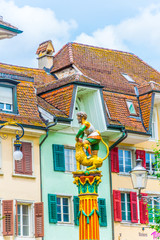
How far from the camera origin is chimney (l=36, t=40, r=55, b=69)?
50.8 meters

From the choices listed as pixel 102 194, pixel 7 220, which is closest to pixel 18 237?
pixel 7 220

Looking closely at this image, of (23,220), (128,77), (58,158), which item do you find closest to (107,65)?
(128,77)

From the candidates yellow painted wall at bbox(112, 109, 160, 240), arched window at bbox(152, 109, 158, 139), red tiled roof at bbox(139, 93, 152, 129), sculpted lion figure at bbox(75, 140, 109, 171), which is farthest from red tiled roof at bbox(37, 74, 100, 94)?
sculpted lion figure at bbox(75, 140, 109, 171)

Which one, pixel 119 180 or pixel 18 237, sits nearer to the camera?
pixel 18 237

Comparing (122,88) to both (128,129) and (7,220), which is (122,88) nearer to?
(128,129)

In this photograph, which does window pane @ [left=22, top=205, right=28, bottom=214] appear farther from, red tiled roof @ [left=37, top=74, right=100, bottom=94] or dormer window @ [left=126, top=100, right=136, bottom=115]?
dormer window @ [left=126, top=100, right=136, bottom=115]

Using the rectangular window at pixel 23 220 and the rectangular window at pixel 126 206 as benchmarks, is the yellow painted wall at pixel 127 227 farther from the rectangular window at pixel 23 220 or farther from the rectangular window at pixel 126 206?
the rectangular window at pixel 23 220

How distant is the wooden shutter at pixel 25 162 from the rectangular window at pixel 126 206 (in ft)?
22.3

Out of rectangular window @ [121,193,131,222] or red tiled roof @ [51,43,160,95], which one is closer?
rectangular window @ [121,193,131,222]

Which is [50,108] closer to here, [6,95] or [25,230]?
[6,95]

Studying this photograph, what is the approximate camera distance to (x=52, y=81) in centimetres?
4759

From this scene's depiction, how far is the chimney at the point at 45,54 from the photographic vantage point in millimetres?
50844

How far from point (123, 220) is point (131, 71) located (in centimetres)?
1003

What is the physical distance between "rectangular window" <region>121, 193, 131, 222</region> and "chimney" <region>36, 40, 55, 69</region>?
878 cm
